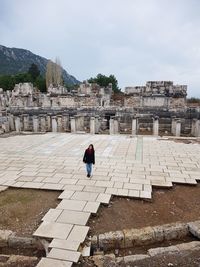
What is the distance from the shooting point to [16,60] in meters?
104

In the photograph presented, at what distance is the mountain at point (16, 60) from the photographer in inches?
3462

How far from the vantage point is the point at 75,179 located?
8.13 metres

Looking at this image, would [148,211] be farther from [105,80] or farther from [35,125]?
[105,80]

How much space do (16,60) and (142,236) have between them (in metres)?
110

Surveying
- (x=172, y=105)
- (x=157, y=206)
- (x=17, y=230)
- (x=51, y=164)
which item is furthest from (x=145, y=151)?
(x=172, y=105)

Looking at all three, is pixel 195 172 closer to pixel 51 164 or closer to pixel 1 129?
pixel 51 164

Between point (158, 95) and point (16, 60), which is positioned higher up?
point (16, 60)

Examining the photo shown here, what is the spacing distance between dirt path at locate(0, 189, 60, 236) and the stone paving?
241 millimetres

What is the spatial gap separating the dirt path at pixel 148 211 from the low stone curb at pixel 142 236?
274 millimetres

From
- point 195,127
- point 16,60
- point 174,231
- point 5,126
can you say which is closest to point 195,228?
point 174,231

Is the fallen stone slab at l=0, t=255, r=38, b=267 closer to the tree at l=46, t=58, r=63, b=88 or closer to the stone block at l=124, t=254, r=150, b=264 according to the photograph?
the stone block at l=124, t=254, r=150, b=264

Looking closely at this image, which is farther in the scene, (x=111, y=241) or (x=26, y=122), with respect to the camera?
(x=26, y=122)

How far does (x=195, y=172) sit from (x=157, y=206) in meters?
3.19

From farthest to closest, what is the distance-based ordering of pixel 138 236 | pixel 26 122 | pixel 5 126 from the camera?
pixel 26 122 → pixel 5 126 → pixel 138 236
